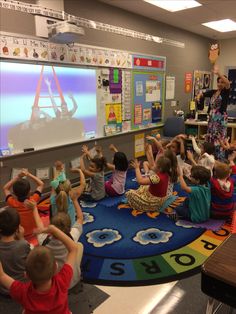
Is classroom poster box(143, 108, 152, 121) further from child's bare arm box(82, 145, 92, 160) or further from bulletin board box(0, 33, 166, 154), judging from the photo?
child's bare arm box(82, 145, 92, 160)

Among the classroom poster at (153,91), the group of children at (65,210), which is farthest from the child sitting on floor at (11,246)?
the classroom poster at (153,91)

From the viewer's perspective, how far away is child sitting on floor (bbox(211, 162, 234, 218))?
284 cm

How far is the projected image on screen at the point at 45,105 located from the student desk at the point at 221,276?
275 centimetres

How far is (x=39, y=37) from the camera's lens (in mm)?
3248

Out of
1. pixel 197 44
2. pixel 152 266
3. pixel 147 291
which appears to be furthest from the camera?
pixel 197 44

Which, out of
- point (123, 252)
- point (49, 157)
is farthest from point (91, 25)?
point (123, 252)

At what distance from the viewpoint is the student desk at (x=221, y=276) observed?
40.3 inches

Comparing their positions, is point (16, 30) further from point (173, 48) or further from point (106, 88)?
point (173, 48)

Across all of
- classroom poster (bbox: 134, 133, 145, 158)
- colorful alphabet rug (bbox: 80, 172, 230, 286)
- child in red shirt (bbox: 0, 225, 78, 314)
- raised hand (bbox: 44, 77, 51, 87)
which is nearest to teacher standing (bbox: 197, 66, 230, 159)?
classroom poster (bbox: 134, 133, 145, 158)

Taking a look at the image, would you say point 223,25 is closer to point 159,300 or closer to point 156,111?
point 156,111

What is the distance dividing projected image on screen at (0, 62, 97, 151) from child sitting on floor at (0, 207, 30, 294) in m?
1.72

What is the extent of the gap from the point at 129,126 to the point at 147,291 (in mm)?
3303

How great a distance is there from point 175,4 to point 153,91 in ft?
5.09

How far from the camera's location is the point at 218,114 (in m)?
3.98
